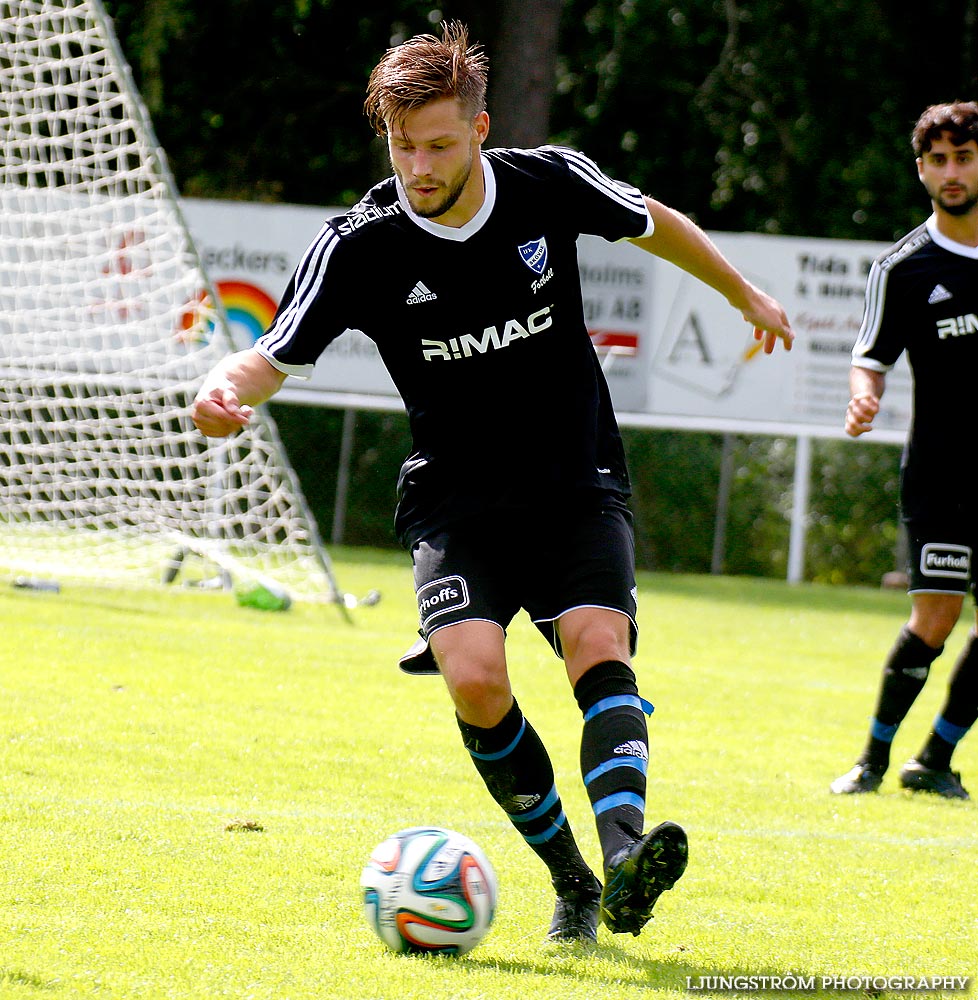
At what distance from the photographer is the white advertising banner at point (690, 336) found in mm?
18641

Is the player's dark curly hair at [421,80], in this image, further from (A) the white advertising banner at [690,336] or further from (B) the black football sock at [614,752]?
(A) the white advertising banner at [690,336]

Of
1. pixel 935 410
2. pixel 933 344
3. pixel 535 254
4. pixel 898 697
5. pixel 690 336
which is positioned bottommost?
pixel 898 697

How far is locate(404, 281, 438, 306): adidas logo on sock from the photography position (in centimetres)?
405

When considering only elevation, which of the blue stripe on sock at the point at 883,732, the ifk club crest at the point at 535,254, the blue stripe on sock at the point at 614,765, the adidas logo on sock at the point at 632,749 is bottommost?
the blue stripe on sock at the point at 883,732

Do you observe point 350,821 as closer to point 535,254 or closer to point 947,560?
point 535,254

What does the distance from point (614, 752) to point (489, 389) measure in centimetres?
99

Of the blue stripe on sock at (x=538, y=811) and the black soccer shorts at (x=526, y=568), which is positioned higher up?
the black soccer shorts at (x=526, y=568)

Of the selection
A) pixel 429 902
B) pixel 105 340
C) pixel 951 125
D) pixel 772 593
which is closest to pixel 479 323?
pixel 429 902

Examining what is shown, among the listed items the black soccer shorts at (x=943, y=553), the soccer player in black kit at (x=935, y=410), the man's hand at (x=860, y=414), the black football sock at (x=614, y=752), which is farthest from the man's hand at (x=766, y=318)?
the black soccer shorts at (x=943, y=553)

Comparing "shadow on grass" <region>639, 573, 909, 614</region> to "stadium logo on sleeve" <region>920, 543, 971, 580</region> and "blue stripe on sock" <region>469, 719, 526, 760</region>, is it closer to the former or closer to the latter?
"stadium logo on sleeve" <region>920, 543, 971, 580</region>

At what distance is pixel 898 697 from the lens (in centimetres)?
659

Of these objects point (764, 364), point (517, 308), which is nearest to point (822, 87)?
point (764, 364)

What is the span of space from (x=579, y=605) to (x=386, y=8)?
75.2 ft

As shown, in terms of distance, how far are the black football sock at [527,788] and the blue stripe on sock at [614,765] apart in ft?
0.89
